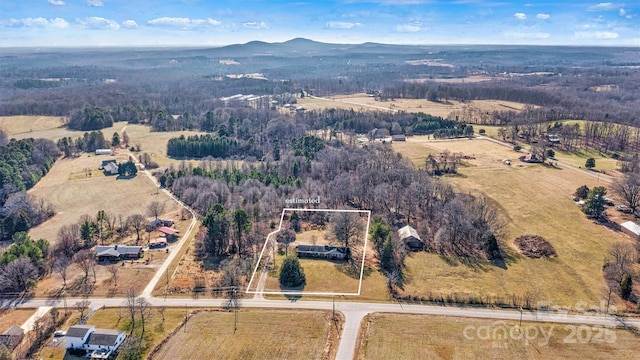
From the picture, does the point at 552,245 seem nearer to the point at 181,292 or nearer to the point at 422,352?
the point at 422,352

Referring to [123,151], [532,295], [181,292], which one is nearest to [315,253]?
[181,292]

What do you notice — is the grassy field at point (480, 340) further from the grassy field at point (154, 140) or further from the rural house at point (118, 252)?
the grassy field at point (154, 140)

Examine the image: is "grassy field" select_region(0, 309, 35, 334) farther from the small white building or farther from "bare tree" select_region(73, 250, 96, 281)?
the small white building

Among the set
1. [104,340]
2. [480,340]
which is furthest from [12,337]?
[480,340]

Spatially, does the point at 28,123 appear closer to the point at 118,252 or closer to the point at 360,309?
the point at 118,252

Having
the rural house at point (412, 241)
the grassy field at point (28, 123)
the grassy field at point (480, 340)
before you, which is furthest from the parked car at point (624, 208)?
the grassy field at point (28, 123)

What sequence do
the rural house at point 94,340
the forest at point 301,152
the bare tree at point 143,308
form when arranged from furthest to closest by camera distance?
the forest at point 301,152 < the bare tree at point 143,308 < the rural house at point 94,340
